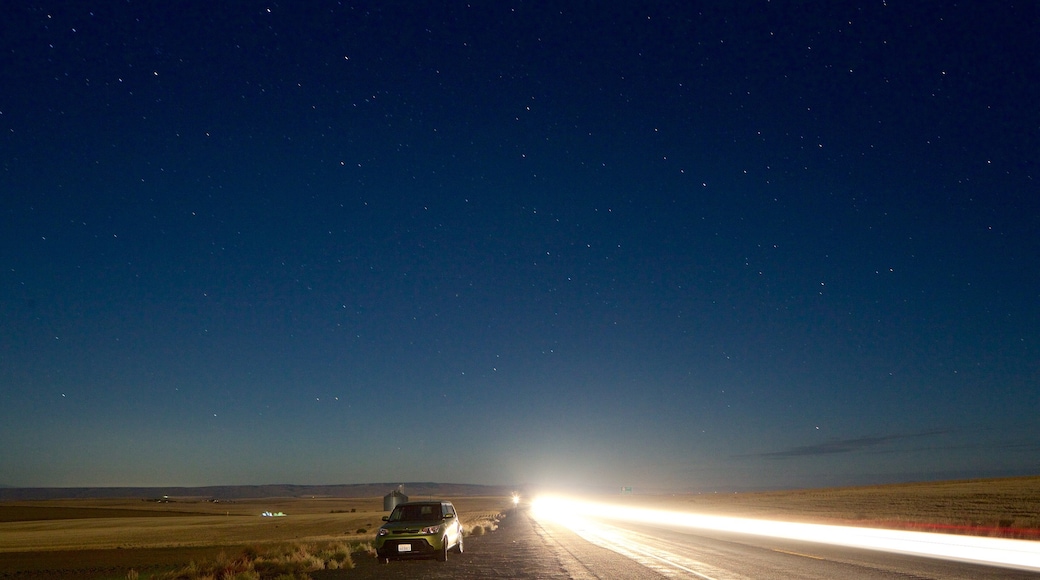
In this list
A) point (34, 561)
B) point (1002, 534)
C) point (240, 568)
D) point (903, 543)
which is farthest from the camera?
point (34, 561)

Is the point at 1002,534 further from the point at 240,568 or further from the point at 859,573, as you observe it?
the point at 240,568

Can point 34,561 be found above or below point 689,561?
below

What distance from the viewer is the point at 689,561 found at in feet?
54.0

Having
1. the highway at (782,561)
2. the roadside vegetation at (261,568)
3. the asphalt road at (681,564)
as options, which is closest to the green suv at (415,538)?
the asphalt road at (681,564)

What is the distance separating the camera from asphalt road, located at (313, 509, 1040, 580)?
534 inches

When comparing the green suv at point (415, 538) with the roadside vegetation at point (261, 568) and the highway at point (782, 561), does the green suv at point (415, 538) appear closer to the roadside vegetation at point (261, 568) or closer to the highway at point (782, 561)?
the roadside vegetation at point (261, 568)

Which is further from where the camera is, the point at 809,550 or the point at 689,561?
the point at 809,550

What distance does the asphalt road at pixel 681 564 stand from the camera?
13.6m

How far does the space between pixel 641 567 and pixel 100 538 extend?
5807 cm

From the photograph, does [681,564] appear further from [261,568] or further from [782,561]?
[261,568]

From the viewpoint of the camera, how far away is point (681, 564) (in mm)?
15734

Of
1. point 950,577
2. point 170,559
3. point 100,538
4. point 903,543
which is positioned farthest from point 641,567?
point 100,538

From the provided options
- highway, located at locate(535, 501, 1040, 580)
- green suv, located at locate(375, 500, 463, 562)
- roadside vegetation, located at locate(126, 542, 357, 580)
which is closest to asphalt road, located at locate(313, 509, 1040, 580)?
highway, located at locate(535, 501, 1040, 580)

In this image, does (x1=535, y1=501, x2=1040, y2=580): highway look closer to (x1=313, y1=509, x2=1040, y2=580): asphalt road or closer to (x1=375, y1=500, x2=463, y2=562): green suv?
(x1=313, y1=509, x2=1040, y2=580): asphalt road
